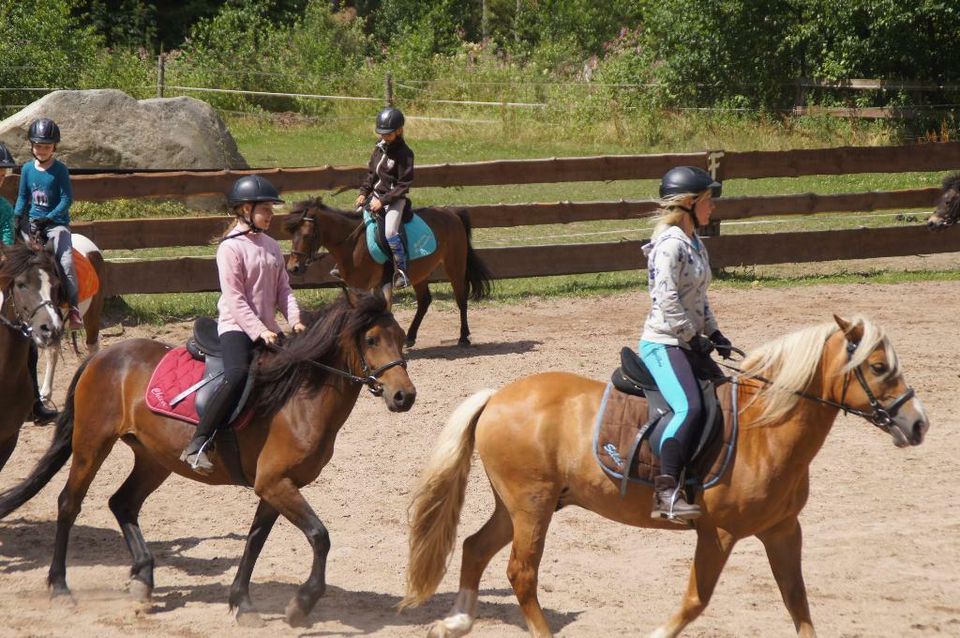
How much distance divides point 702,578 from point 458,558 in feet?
6.87

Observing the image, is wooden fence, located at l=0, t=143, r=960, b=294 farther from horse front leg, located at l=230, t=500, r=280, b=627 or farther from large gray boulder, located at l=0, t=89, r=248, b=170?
horse front leg, located at l=230, t=500, r=280, b=627

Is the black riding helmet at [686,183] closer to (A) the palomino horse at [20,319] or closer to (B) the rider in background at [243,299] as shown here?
(B) the rider in background at [243,299]

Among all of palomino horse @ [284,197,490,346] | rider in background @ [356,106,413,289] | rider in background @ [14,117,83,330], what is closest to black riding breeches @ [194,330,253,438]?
rider in background @ [14,117,83,330]

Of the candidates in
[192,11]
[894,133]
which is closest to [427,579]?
[894,133]

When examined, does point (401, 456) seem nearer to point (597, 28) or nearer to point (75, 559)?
point (75, 559)

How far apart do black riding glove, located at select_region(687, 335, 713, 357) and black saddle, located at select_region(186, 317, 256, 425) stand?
227 cm

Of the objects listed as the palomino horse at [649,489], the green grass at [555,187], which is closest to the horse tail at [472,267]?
the green grass at [555,187]

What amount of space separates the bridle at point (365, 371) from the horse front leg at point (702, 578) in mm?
1688

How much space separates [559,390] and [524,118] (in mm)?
22104

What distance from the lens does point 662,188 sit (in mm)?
5445

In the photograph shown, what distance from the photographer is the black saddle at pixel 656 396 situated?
5211 mm

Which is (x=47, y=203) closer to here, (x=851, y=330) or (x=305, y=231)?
(x=305, y=231)

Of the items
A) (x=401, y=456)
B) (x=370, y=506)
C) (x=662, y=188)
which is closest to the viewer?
(x=662, y=188)

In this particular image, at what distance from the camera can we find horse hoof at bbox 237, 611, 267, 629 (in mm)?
5695
